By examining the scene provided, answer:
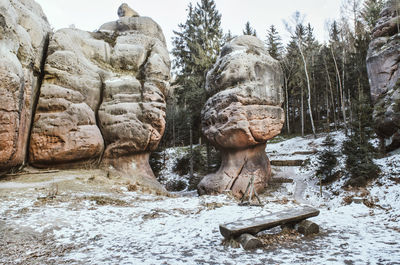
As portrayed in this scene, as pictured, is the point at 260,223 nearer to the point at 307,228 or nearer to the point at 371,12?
the point at 307,228

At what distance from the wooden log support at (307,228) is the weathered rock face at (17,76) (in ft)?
31.7

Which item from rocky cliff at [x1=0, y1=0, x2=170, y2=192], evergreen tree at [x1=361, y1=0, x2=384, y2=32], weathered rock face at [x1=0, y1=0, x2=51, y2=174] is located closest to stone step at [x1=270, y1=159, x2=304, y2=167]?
rocky cliff at [x1=0, y1=0, x2=170, y2=192]

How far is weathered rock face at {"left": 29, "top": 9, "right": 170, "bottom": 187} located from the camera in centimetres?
1042

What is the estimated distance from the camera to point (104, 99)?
12492mm

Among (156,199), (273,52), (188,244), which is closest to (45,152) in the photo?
(156,199)

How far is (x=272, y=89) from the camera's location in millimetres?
14656

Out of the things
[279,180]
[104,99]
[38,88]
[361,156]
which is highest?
[38,88]

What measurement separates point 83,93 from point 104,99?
1.09 metres

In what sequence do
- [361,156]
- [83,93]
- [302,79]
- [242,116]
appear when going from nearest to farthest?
[361,156]
[83,93]
[242,116]
[302,79]

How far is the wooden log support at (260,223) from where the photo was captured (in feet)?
14.2

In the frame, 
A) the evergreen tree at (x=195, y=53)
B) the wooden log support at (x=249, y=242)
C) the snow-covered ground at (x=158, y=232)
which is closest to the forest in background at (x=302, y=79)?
the evergreen tree at (x=195, y=53)

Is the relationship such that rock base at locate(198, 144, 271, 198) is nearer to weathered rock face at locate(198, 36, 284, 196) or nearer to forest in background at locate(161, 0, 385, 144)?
weathered rock face at locate(198, 36, 284, 196)

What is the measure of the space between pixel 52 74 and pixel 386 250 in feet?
42.8

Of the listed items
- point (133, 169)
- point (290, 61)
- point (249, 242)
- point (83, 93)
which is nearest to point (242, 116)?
point (133, 169)
